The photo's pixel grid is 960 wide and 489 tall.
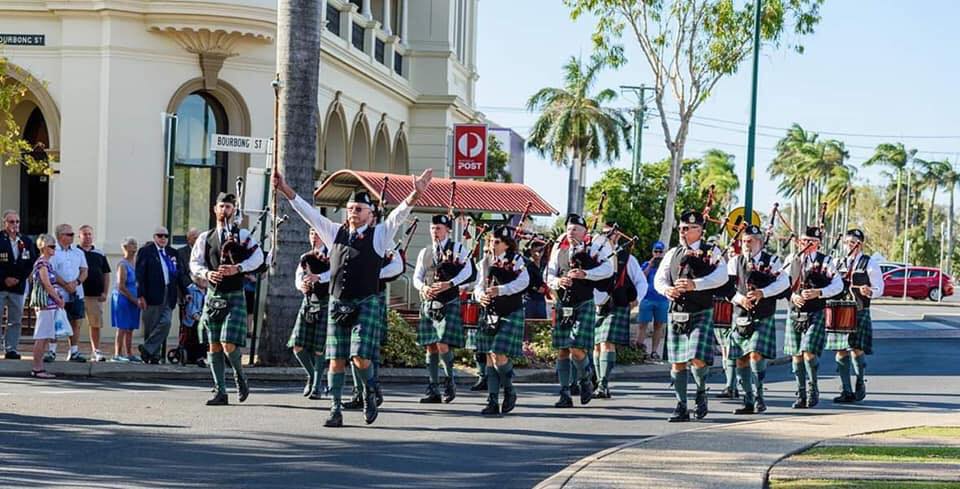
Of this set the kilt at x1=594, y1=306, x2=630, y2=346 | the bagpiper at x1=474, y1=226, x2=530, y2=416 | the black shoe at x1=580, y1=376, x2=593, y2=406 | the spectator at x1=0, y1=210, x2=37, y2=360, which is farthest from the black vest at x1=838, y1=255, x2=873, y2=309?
the spectator at x1=0, y1=210, x2=37, y2=360

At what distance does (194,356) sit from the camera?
1662cm

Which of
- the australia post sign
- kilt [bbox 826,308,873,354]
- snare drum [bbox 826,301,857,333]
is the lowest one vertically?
kilt [bbox 826,308,873,354]

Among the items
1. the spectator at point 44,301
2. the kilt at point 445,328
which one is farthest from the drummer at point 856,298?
the spectator at point 44,301

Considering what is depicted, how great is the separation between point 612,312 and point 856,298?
2.94 m

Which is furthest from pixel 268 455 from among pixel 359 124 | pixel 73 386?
pixel 359 124

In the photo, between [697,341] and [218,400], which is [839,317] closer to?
[697,341]

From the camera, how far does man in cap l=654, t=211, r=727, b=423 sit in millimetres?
12383

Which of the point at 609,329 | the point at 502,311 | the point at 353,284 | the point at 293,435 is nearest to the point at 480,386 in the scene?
the point at 609,329

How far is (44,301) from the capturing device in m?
15.7

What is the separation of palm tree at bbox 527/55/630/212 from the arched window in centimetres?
3386

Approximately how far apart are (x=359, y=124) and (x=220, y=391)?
52.9 feet

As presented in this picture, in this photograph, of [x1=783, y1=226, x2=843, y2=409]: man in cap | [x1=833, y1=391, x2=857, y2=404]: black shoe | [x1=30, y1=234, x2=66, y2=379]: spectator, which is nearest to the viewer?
[x1=783, y1=226, x2=843, y2=409]: man in cap

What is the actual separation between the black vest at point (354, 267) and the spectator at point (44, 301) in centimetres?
543

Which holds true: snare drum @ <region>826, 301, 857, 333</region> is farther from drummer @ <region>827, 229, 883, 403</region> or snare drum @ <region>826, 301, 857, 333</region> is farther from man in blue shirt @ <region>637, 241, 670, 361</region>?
man in blue shirt @ <region>637, 241, 670, 361</region>
